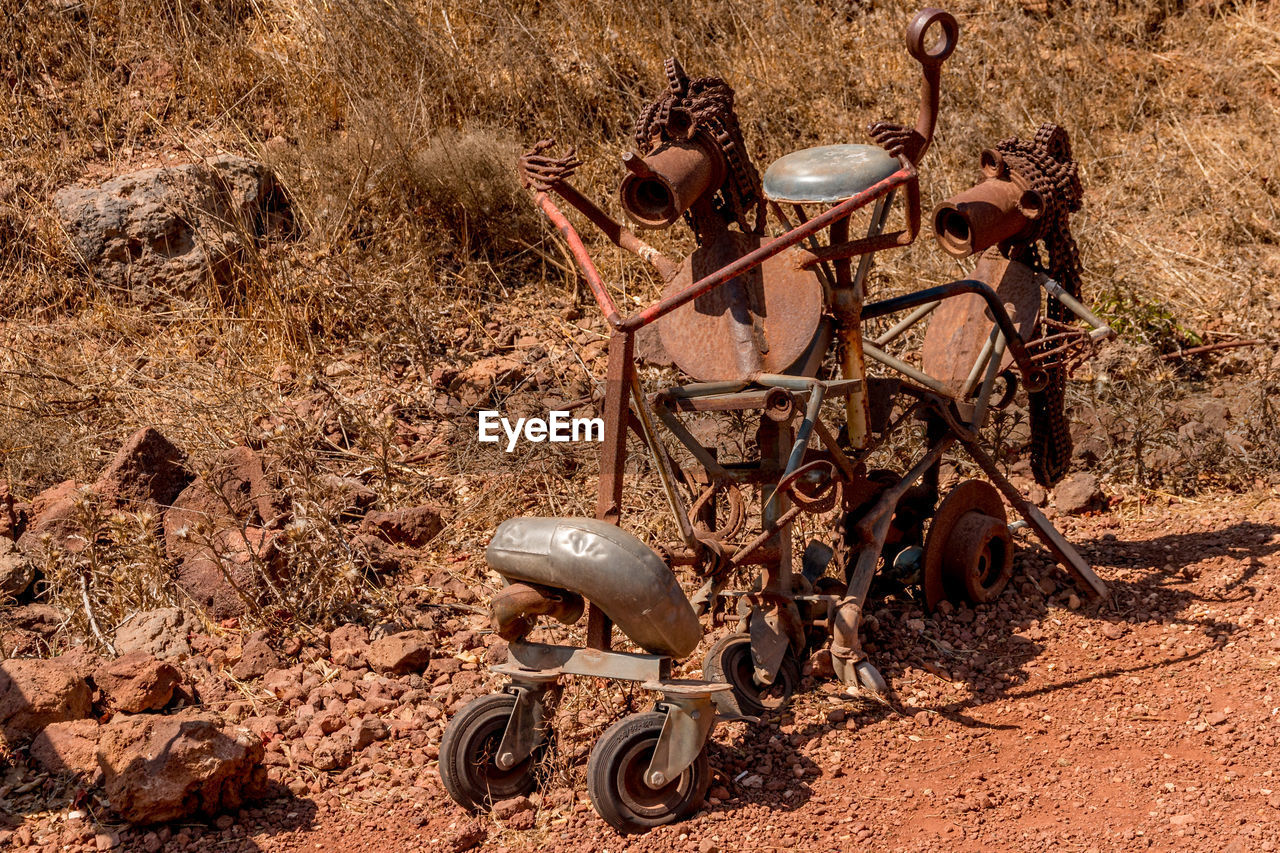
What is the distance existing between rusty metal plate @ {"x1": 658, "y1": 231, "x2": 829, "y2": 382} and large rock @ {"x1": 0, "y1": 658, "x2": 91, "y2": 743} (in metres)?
2.07

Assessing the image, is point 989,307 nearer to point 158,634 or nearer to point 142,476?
point 158,634

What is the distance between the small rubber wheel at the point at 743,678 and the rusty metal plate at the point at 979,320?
118 centimetres

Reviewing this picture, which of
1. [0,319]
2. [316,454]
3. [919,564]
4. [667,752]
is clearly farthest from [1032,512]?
[0,319]

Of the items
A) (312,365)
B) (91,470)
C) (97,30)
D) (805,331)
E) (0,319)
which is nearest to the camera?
(805,331)

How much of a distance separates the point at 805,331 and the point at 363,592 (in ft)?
6.20

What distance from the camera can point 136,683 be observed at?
12.4 ft

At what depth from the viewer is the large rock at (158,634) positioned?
4195mm

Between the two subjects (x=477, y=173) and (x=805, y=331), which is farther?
(x=477, y=173)

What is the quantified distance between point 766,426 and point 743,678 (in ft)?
2.55

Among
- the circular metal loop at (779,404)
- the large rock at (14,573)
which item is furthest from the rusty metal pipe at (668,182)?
the large rock at (14,573)

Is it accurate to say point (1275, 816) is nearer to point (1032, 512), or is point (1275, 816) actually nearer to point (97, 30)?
point (1032, 512)

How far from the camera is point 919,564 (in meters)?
4.39

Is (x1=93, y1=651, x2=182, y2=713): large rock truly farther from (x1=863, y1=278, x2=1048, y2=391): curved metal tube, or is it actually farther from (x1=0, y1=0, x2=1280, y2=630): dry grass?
(x1=863, y1=278, x2=1048, y2=391): curved metal tube

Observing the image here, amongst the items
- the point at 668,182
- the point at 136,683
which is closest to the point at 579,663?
the point at 668,182
